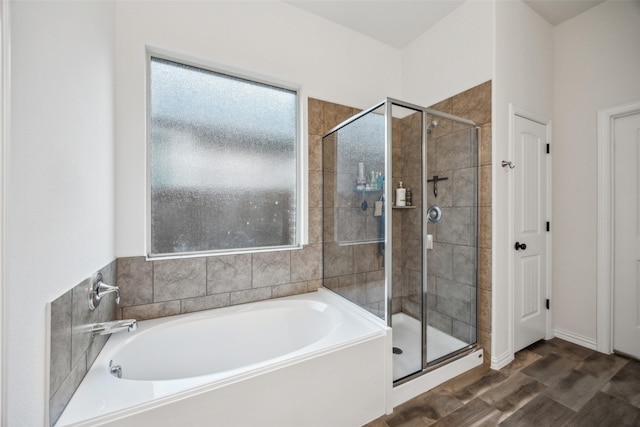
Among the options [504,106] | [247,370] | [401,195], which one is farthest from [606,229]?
[247,370]

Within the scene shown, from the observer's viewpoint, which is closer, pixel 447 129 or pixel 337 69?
pixel 447 129

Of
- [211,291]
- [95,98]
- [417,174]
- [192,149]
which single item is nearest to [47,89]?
[95,98]

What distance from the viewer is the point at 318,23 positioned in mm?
2295

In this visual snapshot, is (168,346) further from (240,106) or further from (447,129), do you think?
(447,129)

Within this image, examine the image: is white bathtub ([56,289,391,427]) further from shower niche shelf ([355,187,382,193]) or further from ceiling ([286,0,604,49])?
ceiling ([286,0,604,49])

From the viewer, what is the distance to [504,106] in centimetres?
202

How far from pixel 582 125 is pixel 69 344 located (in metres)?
3.82

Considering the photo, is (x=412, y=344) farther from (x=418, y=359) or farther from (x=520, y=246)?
Answer: (x=520, y=246)

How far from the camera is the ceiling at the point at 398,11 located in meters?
2.17

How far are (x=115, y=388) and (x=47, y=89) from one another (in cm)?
118

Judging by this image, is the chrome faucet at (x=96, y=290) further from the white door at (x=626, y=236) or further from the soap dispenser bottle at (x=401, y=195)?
the white door at (x=626, y=236)

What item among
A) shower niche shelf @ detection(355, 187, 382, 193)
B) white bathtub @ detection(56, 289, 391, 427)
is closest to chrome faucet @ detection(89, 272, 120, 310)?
white bathtub @ detection(56, 289, 391, 427)

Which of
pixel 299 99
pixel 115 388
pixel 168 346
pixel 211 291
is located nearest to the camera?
pixel 115 388

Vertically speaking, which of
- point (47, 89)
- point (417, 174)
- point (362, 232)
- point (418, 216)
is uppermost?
point (47, 89)
